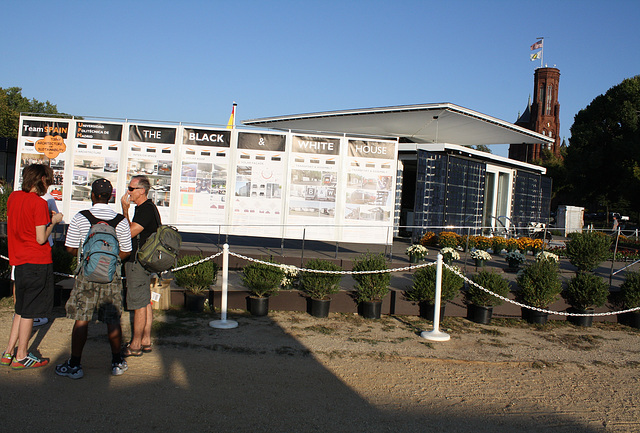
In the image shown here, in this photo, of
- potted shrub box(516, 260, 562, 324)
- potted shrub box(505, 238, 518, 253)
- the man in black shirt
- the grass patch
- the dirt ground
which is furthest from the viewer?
A: potted shrub box(505, 238, 518, 253)

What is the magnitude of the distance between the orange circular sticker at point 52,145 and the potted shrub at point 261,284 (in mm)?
6139

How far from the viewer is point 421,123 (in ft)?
64.3

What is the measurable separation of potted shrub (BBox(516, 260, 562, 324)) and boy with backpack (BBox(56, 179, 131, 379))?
6.45 metres

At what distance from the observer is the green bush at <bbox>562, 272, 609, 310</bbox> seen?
8586mm

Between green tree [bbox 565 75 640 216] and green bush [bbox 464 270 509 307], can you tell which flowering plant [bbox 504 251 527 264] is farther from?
green tree [bbox 565 75 640 216]

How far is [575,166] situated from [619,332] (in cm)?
4520

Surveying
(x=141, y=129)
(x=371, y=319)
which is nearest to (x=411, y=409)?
(x=371, y=319)

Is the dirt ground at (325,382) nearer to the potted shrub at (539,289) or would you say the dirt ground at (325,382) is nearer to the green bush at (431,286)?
the green bush at (431,286)

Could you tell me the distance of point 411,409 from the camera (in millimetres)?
4539

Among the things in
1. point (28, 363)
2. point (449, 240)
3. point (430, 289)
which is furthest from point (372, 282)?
point (449, 240)

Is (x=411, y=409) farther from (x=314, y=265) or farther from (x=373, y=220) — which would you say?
(x=373, y=220)

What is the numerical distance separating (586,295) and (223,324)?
19.9 ft

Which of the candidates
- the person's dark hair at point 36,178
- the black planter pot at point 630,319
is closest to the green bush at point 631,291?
the black planter pot at point 630,319

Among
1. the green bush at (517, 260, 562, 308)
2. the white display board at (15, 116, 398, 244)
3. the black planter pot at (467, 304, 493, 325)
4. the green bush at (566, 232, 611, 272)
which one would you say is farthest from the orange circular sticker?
the green bush at (566, 232, 611, 272)
